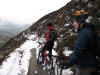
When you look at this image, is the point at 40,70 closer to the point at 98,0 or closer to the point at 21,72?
the point at 21,72

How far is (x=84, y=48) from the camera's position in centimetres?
256

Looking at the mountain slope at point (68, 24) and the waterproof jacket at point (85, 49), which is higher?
the mountain slope at point (68, 24)

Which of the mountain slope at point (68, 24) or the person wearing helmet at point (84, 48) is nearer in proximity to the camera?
the person wearing helmet at point (84, 48)

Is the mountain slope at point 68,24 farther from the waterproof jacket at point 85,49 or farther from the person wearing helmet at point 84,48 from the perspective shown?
the waterproof jacket at point 85,49

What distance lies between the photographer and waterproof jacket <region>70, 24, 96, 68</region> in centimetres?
255

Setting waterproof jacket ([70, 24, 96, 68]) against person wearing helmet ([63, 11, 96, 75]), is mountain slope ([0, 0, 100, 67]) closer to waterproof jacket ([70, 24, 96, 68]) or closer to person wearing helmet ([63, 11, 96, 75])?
person wearing helmet ([63, 11, 96, 75])

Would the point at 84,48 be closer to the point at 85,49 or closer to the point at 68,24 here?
the point at 85,49

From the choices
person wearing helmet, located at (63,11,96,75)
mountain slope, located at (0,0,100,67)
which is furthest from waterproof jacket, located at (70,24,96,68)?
mountain slope, located at (0,0,100,67)

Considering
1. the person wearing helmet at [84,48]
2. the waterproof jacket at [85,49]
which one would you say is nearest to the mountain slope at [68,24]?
the person wearing helmet at [84,48]

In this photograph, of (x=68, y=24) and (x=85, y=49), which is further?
(x=68, y=24)

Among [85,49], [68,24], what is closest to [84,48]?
[85,49]

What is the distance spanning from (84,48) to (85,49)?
51 mm

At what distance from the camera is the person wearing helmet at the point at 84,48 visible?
8.39 feet

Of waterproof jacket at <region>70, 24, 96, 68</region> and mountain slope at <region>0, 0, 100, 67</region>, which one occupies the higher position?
mountain slope at <region>0, 0, 100, 67</region>
